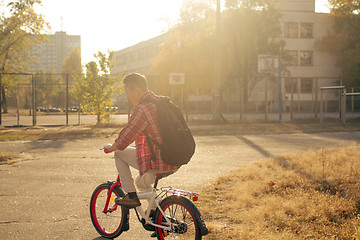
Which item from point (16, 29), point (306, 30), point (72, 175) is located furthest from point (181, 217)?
point (306, 30)

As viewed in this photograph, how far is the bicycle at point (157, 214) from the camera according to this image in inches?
154

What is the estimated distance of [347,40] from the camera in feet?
176

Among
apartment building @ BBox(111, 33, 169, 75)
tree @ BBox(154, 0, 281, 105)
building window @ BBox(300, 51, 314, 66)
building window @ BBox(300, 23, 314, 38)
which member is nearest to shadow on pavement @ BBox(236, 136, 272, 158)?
tree @ BBox(154, 0, 281, 105)

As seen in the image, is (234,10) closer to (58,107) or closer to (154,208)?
(58,107)

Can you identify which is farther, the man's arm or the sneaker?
the sneaker

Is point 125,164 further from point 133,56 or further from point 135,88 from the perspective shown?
point 133,56

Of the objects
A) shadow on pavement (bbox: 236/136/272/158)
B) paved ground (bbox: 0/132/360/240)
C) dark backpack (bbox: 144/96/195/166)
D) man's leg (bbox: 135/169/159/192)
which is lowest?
paved ground (bbox: 0/132/360/240)

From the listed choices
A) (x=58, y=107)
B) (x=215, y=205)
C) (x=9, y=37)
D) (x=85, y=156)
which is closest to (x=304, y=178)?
(x=215, y=205)

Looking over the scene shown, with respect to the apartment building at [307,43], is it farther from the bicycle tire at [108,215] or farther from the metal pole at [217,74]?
the bicycle tire at [108,215]

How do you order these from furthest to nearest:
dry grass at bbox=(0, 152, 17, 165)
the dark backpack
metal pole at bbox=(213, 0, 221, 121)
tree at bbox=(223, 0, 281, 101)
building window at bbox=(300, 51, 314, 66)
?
building window at bbox=(300, 51, 314, 66) < tree at bbox=(223, 0, 281, 101) < metal pole at bbox=(213, 0, 221, 121) < dry grass at bbox=(0, 152, 17, 165) < the dark backpack

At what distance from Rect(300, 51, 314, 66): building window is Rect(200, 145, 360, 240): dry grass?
49.0m

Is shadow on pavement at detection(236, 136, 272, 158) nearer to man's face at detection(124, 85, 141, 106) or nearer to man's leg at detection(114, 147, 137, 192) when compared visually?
man's leg at detection(114, 147, 137, 192)

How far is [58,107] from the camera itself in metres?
57.2

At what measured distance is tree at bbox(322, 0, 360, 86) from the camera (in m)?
46.9
